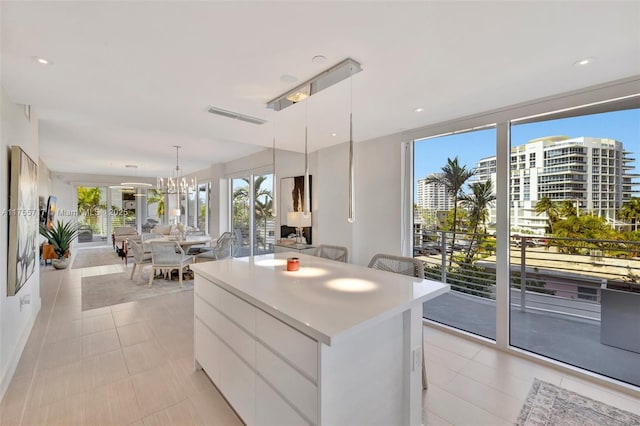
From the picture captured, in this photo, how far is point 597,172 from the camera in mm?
2389

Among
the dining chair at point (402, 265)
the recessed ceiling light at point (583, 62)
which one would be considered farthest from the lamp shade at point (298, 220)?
the recessed ceiling light at point (583, 62)

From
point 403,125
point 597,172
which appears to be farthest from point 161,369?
point 597,172

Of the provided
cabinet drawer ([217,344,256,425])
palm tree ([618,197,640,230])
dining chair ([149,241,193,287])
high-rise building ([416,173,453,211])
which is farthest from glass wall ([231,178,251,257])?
palm tree ([618,197,640,230])

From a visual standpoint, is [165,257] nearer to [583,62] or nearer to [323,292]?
[323,292]

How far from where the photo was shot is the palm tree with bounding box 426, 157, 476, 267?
323cm

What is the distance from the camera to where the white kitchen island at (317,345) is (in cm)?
124

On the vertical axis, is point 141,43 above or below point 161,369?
above

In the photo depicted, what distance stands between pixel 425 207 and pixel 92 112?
13.3 ft

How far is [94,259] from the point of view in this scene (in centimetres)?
746

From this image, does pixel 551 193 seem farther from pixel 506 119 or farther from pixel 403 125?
pixel 403 125

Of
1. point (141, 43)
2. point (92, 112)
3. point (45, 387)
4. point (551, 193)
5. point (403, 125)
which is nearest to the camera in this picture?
point (141, 43)

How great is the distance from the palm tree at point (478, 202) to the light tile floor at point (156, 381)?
4.22 feet

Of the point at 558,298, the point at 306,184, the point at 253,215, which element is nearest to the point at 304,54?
the point at 306,184

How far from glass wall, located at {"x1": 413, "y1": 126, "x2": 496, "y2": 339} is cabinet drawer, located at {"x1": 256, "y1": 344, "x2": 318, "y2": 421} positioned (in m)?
2.60
